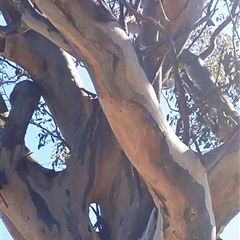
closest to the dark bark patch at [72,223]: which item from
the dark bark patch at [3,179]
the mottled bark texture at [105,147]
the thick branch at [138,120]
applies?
the mottled bark texture at [105,147]

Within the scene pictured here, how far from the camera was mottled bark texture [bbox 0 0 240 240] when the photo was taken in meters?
2.51

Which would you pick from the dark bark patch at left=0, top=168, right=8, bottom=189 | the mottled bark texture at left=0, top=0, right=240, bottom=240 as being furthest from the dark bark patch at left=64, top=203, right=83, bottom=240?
the dark bark patch at left=0, top=168, right=8, bottom=189

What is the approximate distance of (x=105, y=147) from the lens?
347cm

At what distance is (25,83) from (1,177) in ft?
2.34

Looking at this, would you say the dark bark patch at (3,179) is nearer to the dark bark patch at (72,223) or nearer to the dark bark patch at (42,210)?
the dark bark patch at (42,210)

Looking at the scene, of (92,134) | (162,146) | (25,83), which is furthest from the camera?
(25,83)

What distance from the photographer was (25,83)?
3.93 meters

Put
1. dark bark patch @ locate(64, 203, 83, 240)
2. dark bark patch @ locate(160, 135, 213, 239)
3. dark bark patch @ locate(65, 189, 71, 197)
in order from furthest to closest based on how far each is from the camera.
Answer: dark bark patch @ locate(65, 189, 71, 197), dark bark patch @ locate(64, 203, 83, 240), dark bark patch @ locate(160, 135, 213, 239)

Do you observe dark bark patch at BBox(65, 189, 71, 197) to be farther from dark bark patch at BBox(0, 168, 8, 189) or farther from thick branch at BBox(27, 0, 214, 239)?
thick branch at BBox(27, 0, 214, 239)

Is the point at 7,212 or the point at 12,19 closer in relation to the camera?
the point at 7,212

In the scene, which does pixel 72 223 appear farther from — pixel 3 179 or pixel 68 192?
pixel 3 179

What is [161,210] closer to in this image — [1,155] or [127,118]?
[127,118]

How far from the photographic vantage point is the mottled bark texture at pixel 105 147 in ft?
8.25

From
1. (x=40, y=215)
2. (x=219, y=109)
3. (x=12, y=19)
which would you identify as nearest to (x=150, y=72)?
(x=219, y=109)
